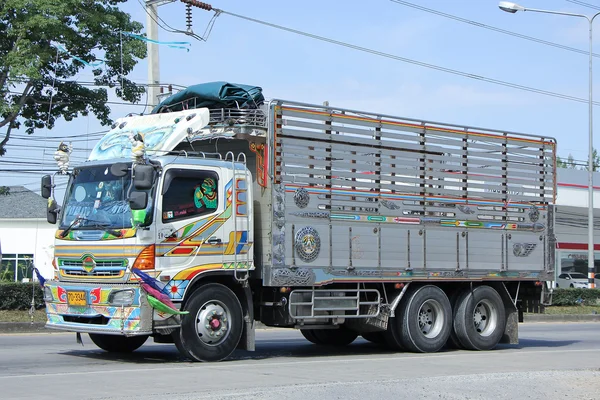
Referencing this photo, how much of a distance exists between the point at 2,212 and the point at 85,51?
37183 millimetres

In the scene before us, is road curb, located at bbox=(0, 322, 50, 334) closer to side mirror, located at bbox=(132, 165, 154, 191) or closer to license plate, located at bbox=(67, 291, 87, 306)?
license plate, located at bbox=(67, 291, 87, 306)

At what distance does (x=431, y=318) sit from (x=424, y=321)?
195 millimetres

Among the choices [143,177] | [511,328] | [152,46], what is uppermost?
[152,46]

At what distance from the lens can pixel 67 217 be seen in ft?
41.8

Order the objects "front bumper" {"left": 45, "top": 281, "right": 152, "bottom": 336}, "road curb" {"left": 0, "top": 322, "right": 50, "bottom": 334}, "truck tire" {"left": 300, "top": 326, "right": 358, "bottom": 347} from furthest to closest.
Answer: "road curb" {"left": 0, "top": 322, "right": 50, "bottom": 334} < "truck tire" {"left": 300, "top": 326, "right": 358, "bottom": 347} < "front bumper" {"left": 45, "top": 281, "right": 152, "bottom": 336}

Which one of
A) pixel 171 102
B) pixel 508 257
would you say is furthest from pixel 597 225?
pixel 171 102

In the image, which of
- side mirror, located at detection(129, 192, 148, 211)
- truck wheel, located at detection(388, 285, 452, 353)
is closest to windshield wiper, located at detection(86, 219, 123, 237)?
side mirror, located at detection(129, 192, 148, 211)

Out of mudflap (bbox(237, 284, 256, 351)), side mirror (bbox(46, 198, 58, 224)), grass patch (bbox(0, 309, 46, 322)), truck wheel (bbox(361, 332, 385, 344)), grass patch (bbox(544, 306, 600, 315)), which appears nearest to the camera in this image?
mudflap (bbox(237, 284, 256, 351))

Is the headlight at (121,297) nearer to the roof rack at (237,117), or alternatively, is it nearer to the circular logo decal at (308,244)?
the circular logo decal at (308,244)

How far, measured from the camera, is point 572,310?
3036 cm

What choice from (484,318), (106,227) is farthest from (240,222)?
(484,318)

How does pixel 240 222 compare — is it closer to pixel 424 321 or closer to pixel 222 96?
pixel 222 96

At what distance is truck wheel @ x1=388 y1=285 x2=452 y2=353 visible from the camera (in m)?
14.6

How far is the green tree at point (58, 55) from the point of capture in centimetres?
1909
